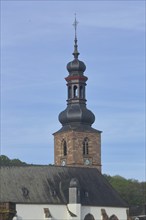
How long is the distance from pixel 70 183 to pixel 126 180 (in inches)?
3369

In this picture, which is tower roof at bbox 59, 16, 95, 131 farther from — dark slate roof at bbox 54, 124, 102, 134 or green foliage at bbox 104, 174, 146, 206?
green foliage at bbox 104, 174, 146, 206

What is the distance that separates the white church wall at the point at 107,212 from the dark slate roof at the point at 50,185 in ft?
1.31

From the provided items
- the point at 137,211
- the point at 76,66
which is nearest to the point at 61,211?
the point at 76,66

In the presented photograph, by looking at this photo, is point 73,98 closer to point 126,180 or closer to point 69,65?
point 69,65

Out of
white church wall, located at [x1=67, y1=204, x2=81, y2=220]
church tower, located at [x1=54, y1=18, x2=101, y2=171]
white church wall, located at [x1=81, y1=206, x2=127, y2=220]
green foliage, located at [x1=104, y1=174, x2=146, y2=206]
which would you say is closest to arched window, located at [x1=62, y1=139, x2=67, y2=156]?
church tower, located at [x1=54, y1=18, x2=101, y2=171]

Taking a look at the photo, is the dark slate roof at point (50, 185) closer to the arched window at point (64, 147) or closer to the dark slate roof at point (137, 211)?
the arched window at point (64, 147)

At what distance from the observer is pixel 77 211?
5878 cm

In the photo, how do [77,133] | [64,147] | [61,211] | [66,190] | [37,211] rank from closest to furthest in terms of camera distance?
1. [37,211]
2. [61,211]
3. [66,190]
4. [77,133]
5. [64,147]

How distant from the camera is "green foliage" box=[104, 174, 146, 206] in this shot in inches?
5012

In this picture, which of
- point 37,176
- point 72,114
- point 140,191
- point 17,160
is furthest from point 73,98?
point 140,191

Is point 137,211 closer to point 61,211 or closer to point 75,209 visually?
point 75,209

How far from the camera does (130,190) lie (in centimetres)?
13012

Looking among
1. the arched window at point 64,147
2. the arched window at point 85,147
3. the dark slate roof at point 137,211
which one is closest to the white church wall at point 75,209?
the arched window at point 85,147

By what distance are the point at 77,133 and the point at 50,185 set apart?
48.5 feet
